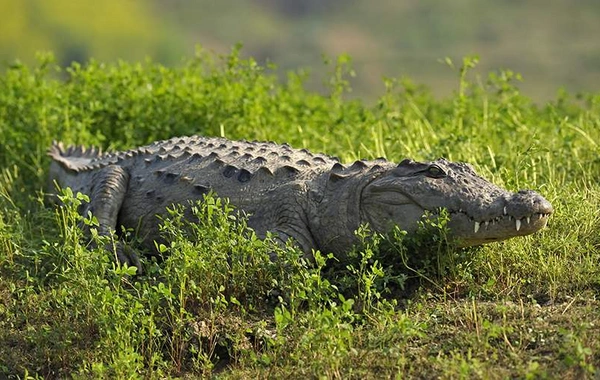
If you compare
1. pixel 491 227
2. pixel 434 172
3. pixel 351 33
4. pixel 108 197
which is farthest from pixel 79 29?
pixel 491 227

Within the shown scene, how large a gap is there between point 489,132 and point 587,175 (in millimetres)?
1524

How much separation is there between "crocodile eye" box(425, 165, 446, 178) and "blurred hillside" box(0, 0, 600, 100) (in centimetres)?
7713

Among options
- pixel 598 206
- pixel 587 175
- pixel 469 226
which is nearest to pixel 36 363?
pixel 469 226

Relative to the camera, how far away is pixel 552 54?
10269cm

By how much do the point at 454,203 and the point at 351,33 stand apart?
10759cm

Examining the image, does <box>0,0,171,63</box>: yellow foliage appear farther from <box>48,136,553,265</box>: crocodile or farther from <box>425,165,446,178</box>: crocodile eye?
<box>425,165,446,178</box>: crocodile eye

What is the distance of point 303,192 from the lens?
7.08m

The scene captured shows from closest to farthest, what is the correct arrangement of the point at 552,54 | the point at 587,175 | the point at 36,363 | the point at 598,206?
the point at 36,363, the point at 598,206, the point at 587,175, the point at 552,54

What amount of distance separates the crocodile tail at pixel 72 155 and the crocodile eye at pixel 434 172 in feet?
11.4

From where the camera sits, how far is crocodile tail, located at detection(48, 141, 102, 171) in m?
8.96

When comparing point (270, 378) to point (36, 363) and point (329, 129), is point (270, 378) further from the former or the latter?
point (329, 129)

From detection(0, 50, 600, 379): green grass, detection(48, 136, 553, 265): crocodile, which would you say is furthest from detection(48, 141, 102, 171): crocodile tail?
detection(0, 50, 600, 379): green grass

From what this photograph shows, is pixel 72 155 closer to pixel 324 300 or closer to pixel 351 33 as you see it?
pixel 324 300

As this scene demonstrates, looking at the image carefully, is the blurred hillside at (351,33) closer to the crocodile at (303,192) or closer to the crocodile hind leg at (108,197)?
the crocodile hind leg at (108,197)
